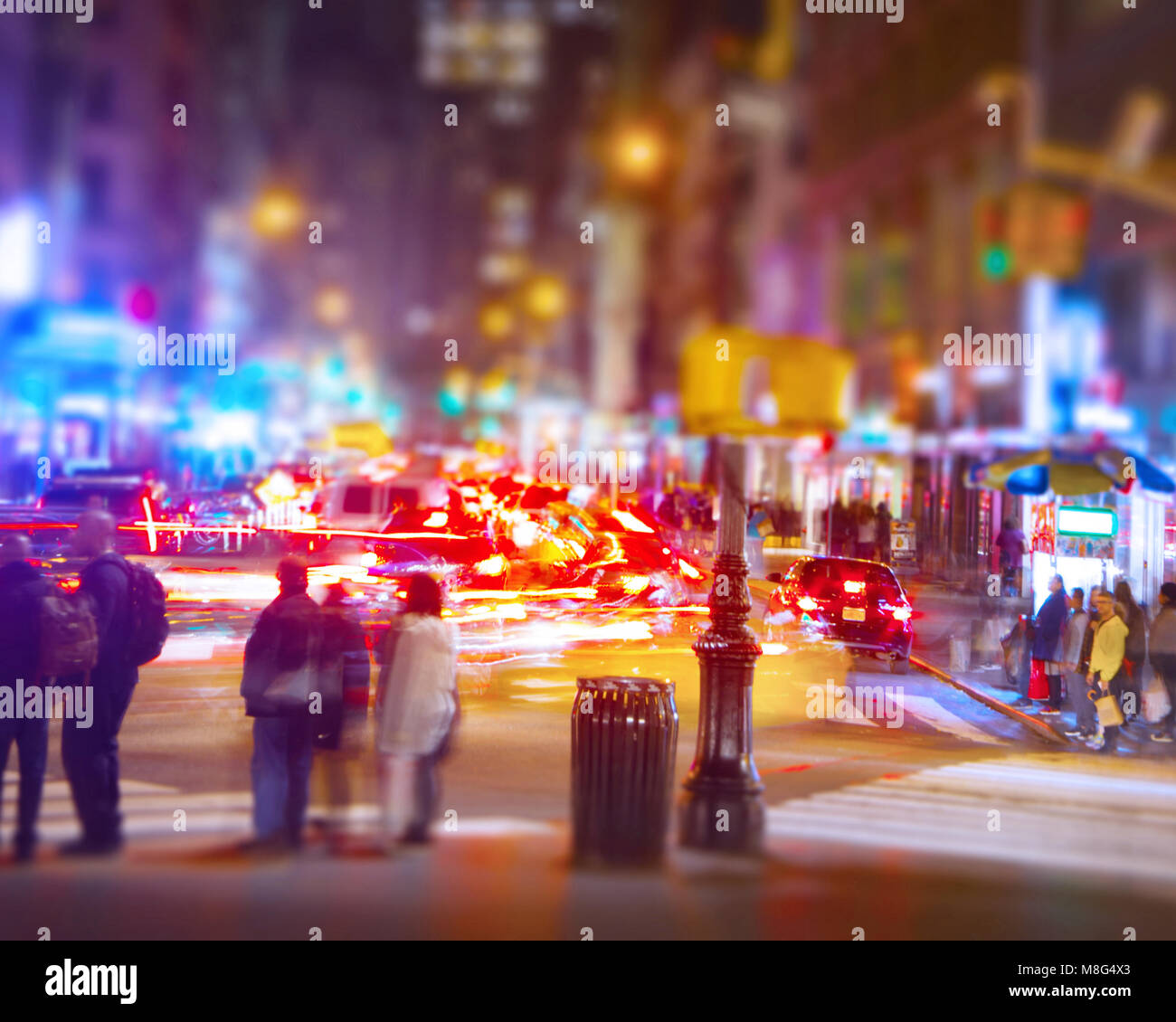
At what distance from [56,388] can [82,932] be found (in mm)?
7913

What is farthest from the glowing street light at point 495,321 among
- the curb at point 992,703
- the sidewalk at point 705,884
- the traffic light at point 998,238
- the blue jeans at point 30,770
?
the sidewalk at point 705,884

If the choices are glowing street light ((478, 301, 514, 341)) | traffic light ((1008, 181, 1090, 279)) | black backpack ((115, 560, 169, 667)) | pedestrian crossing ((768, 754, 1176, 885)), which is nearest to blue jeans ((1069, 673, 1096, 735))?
pedestrian crossing ((768, 754, 1176, 885))

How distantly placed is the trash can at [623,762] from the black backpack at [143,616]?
99.7 inches

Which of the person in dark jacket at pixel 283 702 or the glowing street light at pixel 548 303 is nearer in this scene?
the person in dark jacket at pixel 283 702

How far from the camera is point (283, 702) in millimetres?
7461

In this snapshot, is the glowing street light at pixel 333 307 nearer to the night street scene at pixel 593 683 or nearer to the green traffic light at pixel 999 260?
the green traffic light at pixel 999 260

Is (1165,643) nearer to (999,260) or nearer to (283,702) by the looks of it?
(999,260)

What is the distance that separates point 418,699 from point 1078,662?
4166 mm

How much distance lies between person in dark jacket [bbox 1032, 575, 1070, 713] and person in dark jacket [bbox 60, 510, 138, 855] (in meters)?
5.55

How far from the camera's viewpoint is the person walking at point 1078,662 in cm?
798

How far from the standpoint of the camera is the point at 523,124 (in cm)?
8794

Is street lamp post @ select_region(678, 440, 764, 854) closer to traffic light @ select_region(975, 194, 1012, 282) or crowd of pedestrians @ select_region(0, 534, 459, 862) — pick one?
crowd of pedestrians @ select_region(0, 534, 459, 862)

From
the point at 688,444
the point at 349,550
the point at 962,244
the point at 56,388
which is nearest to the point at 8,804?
the point at 349,550

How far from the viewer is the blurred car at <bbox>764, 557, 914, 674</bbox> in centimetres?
791
